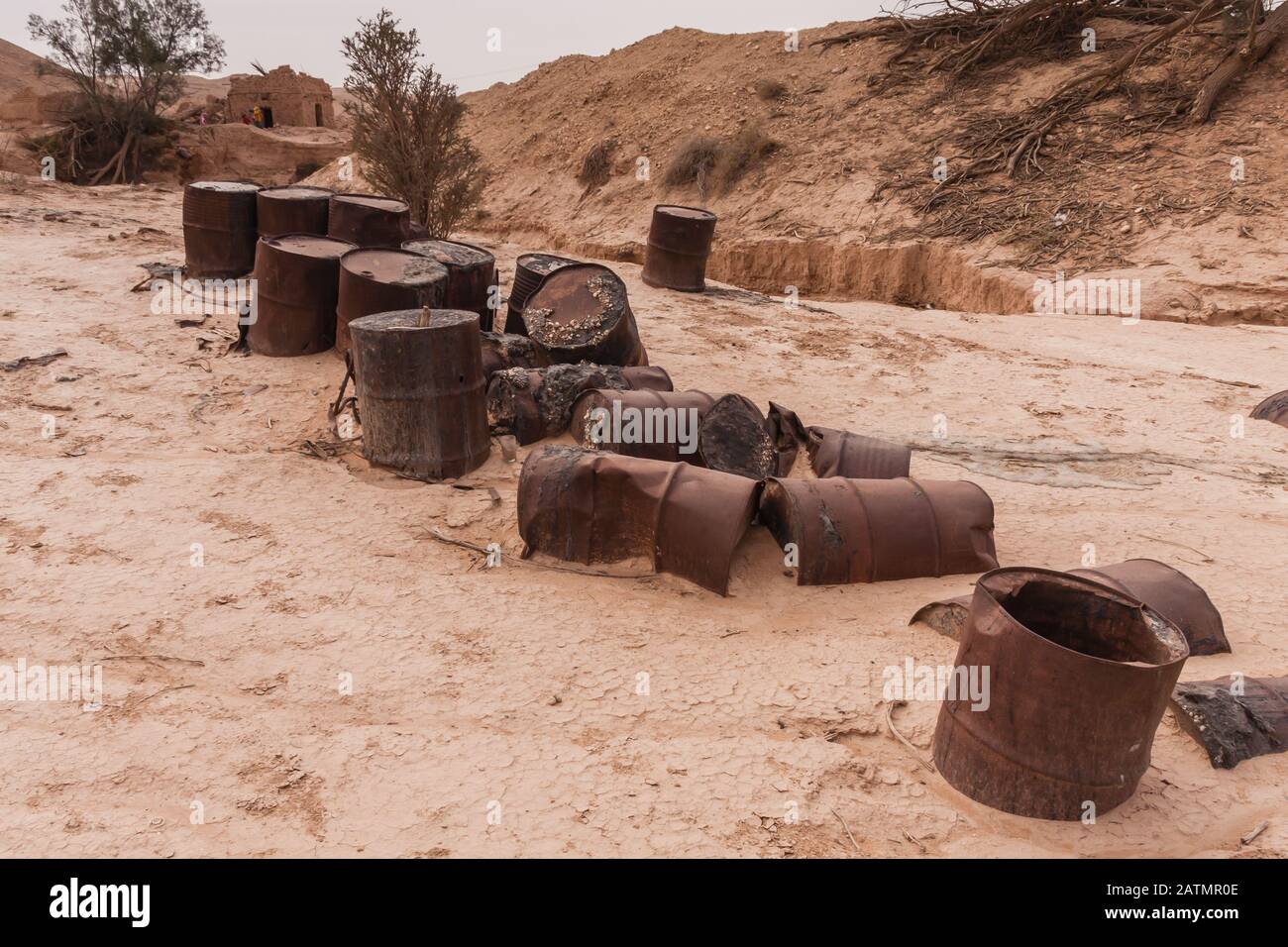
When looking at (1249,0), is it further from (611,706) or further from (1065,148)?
(611,706)

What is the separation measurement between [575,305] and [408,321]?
170 centimetres

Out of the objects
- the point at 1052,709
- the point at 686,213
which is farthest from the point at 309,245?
the point at 1052,709

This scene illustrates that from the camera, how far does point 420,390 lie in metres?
4.96

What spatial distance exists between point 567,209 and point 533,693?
15.3 meters

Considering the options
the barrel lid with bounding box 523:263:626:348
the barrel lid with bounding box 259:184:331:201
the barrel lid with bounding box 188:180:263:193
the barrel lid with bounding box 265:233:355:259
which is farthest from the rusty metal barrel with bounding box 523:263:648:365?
the barrel lid with bounding box 188:180:263:193

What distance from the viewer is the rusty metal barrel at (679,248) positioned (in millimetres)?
10094

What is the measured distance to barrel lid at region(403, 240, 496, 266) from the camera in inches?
271

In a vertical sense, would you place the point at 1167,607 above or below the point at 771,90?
below

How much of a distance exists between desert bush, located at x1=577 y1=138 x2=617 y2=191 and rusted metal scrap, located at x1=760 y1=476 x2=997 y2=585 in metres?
14.6

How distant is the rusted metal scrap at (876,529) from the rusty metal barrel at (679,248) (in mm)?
6419

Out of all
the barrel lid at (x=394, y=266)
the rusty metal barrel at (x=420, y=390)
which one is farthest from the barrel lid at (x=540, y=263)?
the rusty metal barrel at (x=420, y=390)

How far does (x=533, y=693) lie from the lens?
3.29 meters

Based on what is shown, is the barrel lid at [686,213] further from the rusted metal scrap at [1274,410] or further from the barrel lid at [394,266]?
the rusted metal scrap at [1274,410]

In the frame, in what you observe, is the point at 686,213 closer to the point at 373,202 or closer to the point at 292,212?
the point at 373,202
